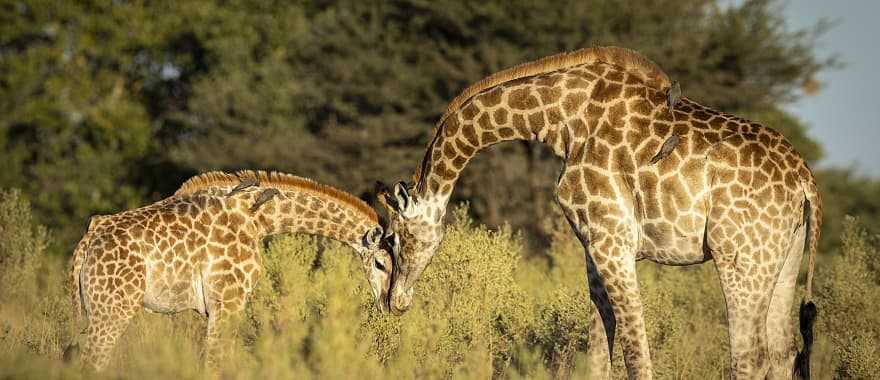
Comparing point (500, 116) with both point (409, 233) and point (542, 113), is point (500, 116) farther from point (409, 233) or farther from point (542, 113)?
point (409, 233)

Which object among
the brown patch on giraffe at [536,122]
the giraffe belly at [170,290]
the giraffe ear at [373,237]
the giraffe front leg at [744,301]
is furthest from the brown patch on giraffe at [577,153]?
the giraffe belly at [170,290]

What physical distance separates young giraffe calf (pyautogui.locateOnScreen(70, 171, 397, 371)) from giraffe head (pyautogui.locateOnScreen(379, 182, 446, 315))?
0.15 meters

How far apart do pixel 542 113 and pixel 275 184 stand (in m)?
2.51

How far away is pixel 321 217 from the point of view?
349 inches

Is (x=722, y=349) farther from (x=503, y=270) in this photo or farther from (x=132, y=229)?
(x=132, y=229)

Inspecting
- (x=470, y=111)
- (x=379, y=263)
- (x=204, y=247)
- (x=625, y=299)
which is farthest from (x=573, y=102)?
(x=204, y=247)

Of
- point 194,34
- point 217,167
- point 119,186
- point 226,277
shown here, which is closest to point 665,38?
point 217,167

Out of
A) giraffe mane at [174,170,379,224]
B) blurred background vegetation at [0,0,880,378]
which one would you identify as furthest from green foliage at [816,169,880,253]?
giraffe mane at [174,170,379,224]

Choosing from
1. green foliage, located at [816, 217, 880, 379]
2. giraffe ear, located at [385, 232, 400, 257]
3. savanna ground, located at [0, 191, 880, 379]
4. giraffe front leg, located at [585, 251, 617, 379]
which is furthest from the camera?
green foliage, located at [816, 217, 880, 379]

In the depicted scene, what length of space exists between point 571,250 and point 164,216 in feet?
18.1

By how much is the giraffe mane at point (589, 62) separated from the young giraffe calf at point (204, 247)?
1.40 metres

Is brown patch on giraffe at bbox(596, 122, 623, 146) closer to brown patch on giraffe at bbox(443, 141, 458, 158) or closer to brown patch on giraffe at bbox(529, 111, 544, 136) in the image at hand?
brown patch on giraffe at bbox(529, 111, 544, 136)

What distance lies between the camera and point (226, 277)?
8.21 meters

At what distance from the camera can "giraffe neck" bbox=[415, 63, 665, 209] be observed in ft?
24.2
